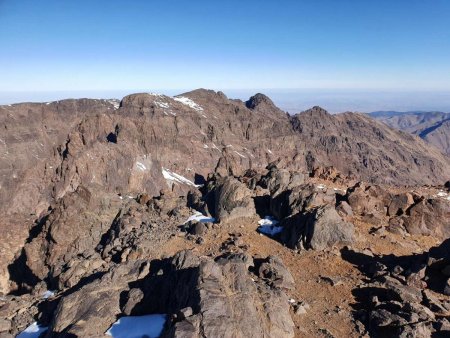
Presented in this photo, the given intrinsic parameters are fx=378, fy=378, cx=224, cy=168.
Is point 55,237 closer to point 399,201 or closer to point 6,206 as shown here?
point 399,201

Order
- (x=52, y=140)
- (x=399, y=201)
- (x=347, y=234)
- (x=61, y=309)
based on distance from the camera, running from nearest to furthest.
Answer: (x=61, y=309)
(x=347, y=234)
(x=399, y=201)
(x=52, y=140)

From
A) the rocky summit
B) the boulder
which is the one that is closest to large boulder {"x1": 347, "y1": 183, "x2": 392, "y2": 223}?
→ the rocky summit

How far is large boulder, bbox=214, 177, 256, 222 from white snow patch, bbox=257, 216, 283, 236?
1345 mm

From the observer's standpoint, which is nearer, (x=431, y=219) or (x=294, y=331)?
(x=294, y=331)

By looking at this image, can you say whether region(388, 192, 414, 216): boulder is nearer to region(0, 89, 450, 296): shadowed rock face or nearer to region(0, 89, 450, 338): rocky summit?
region(0, 89, 450, 338): rocky summit

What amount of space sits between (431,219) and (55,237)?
110 ft

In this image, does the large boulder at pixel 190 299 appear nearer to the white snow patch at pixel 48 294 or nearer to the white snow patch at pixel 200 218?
the white snow patch at pixel 48 294

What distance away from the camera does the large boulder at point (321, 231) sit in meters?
28.6

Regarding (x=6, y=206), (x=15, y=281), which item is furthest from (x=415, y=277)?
(x=6, y=206)

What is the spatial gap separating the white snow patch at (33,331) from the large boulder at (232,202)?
16507mm

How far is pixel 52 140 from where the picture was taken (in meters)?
161

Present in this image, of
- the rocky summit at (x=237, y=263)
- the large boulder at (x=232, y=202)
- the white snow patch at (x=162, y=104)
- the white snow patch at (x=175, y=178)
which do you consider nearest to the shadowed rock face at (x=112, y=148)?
the white snow patch at (x=162, y=104)

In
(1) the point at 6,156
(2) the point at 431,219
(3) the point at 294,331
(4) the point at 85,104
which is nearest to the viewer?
(3) the point at 294,331

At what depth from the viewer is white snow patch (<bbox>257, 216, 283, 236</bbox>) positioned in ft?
107
